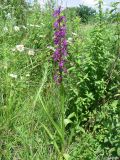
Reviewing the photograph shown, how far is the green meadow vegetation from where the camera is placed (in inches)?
121

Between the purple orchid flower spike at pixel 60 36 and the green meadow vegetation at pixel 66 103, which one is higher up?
the purple orchid flower spike at pixel 60 36

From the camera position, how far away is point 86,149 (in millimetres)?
2795

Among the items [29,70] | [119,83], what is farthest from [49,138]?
[29,70]

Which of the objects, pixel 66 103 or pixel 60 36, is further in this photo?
pixel 66 103

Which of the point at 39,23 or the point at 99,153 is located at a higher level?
the point at 39,23

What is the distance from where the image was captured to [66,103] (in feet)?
11.7

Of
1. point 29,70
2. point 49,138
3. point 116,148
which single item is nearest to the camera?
point 116,148

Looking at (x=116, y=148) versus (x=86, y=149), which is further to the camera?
(x=116, y=148)

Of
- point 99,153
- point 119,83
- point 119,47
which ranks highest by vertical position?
point 119,47

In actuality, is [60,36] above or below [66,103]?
above

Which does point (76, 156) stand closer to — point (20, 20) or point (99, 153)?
point (99, 153)

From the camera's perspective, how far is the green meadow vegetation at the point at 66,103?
10.1 feet

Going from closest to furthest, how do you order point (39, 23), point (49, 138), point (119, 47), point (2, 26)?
point (49, 138) → point (119, 47) → point (2, 26) → point (39, 23)

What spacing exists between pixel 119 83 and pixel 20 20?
8.81ft
